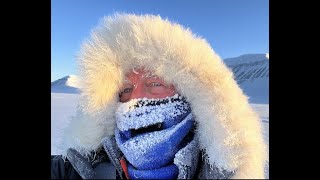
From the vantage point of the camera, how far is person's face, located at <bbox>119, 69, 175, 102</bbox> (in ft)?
3.42

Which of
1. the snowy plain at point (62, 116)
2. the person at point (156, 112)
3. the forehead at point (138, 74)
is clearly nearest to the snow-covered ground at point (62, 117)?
the snowy plain at point (62, 116)

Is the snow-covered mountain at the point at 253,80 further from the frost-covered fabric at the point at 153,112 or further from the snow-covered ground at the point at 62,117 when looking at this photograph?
the frost-covered fabric at the point at 153,112

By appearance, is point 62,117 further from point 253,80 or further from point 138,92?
point 253,80

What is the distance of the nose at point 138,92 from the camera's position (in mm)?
1038

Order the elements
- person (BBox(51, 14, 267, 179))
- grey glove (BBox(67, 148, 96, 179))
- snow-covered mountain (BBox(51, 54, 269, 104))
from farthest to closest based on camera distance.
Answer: snow-covered mountain (BBox(51, 54, 269, 104))
grey glove (BBox(67, 148, 96, 179))
person (BBox(51, 14, 267, 179))

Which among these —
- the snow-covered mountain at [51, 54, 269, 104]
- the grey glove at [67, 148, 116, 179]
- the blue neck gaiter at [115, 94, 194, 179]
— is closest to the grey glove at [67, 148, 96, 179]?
the grey glove at [67, 148, 116, 179]

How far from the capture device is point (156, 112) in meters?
1.01

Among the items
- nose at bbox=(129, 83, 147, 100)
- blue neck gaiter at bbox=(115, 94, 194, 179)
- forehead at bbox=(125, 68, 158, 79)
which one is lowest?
blue neck gaiter at bbox=(115, 94, 194, 179)

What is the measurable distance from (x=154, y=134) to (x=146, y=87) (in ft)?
0.53

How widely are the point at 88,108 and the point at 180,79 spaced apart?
Result: 13.9 inches

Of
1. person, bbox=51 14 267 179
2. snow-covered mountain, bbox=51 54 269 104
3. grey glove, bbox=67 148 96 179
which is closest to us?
person, bbox=51 14 267 179

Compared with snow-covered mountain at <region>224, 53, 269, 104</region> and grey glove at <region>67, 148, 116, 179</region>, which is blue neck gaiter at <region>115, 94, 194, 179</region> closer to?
grey glove at <region>67, 148, 116, 179</region>
